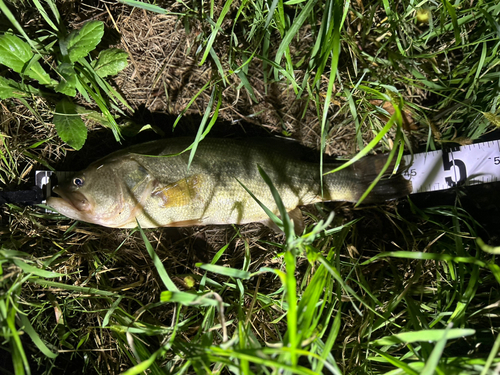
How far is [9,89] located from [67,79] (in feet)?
1.87

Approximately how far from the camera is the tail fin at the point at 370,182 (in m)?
3.07

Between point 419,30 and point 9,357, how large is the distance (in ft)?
16.0

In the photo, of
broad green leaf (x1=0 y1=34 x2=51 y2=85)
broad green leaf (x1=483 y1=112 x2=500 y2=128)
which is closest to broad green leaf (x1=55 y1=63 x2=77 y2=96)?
broad green leaf (x1=0 y1=34 x2=51 y2=85)

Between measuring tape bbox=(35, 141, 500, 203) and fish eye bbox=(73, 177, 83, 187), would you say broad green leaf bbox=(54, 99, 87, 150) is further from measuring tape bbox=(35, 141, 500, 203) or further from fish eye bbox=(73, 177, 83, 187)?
measuring tape bbox=(35, 141, 500, 203)

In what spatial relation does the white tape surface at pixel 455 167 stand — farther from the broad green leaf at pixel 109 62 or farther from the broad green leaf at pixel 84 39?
the broad green leaf at pixel 84 39

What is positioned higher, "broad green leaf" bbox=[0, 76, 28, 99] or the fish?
"broad green leaf" bbox=[0, 76, 28, 99]

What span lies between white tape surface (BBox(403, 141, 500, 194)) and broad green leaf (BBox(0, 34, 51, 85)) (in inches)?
137

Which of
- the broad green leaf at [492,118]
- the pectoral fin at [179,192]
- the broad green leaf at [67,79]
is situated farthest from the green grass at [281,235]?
the pectoral fin at [179,192]

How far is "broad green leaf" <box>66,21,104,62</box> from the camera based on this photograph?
2727 mm

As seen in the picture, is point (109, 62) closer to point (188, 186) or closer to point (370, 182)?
point (188, 186)

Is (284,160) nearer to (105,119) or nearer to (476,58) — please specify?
(105,119)

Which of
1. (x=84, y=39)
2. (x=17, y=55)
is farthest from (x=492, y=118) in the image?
(x=17, y=55)

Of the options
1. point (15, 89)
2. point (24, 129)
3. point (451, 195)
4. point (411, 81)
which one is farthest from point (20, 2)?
point (451, 195)

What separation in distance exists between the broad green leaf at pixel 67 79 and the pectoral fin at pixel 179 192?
1126 mm
